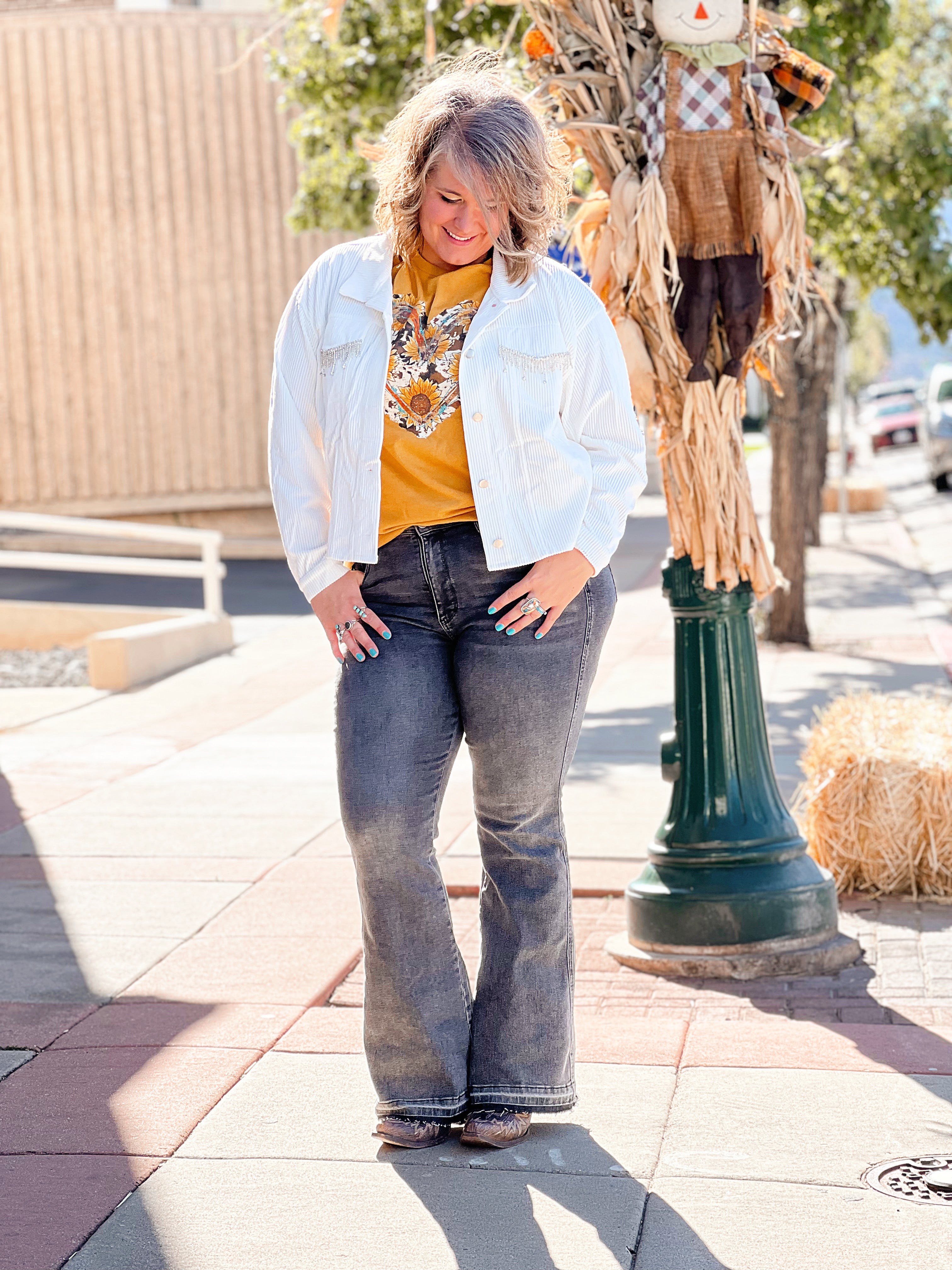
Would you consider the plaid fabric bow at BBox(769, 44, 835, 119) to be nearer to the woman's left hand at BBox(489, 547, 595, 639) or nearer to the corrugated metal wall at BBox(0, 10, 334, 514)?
the woman's left hand at BBox(489, 547, 595, 639)

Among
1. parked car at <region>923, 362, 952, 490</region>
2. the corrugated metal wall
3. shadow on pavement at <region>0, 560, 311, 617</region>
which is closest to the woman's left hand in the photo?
shadow on pavement at <region>0, 560, 311, 617</region>

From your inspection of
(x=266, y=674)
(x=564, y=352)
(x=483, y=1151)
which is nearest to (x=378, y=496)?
(x=564, y=352)

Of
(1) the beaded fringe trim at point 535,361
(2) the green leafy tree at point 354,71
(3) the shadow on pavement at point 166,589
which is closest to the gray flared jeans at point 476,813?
(1) the beaded fringe trim at point 535,361

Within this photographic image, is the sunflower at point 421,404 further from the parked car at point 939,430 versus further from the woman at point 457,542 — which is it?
the parked car at point 939,430

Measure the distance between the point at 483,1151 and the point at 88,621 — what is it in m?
10.2

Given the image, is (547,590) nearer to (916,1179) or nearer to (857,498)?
(916,1179)

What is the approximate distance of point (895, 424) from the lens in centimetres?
4178

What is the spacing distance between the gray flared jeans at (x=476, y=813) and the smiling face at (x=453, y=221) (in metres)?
0.49

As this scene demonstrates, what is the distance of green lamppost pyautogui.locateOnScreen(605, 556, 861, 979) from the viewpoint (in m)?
4.32

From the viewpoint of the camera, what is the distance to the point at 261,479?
757 inches

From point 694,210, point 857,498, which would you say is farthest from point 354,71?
point 857,498

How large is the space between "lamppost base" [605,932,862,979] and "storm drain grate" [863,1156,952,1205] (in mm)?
1332

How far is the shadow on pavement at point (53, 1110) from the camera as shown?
2.74 metres

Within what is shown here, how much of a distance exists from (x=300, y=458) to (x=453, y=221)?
508 millimetres
